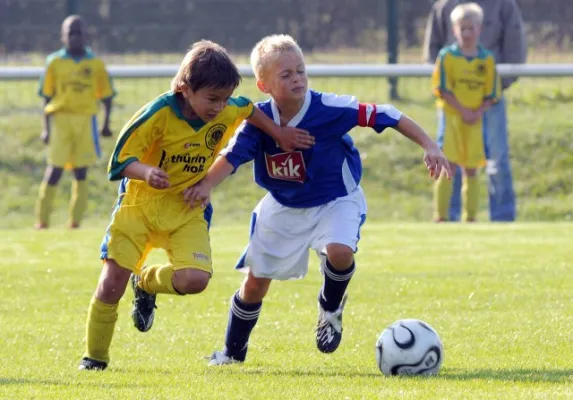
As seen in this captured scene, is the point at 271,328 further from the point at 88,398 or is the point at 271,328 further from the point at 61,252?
the point at 61,252

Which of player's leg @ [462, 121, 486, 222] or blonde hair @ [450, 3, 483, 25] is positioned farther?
player's leg @ [462, 121, 486, 222]

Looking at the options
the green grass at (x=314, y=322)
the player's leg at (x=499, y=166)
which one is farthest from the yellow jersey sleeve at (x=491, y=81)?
the green grass at (x=314, y=322)

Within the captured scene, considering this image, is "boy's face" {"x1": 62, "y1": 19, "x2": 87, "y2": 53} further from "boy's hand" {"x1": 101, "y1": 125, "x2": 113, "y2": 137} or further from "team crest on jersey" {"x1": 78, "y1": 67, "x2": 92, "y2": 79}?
"boy's hand" {"x1": 101, "y1": 125, "x2": 113, "y2": 137}

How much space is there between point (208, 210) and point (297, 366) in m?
0.90

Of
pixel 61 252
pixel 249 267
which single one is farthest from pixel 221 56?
pixel 61 252

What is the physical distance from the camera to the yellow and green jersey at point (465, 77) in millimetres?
12930

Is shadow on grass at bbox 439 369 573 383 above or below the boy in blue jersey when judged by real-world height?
below

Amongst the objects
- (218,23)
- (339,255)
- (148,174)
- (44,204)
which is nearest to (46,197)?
(44,204)

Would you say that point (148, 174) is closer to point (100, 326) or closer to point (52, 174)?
point (100, 326)

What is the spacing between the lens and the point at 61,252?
11.0m

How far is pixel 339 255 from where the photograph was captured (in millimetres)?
6027

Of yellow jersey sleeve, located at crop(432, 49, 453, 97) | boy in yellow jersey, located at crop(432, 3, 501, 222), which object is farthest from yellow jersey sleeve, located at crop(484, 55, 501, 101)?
yellow jersey sleeve, located at crop(432, 49, 453, 97)

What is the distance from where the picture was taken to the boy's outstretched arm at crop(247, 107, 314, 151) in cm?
602

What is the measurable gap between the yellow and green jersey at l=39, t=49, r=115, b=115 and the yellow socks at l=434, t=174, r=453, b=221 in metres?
3.84
